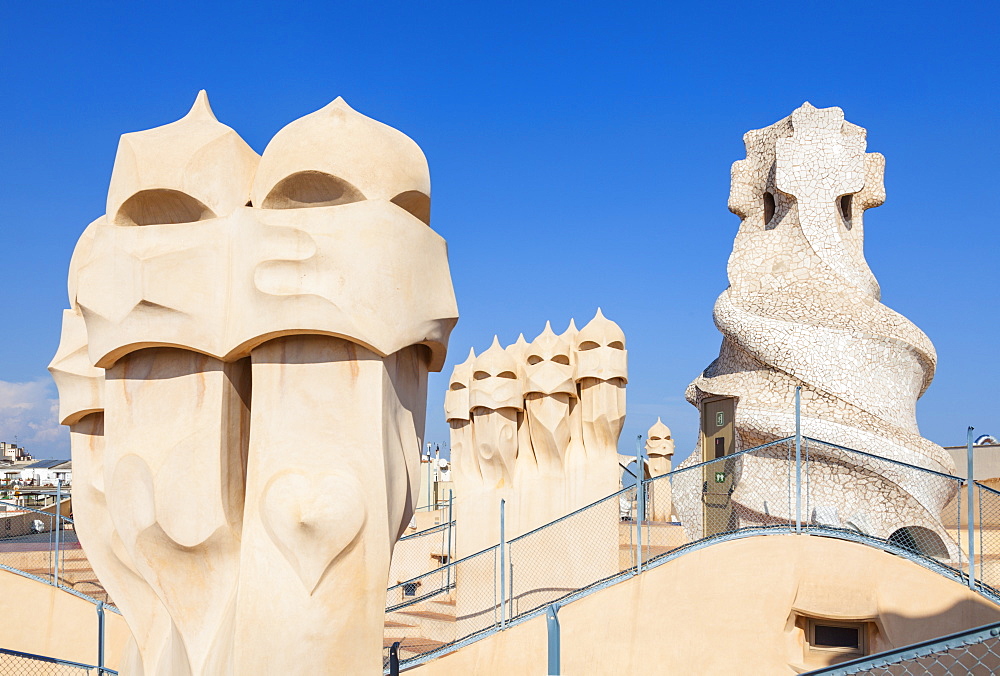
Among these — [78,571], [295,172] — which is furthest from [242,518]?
[78,571]

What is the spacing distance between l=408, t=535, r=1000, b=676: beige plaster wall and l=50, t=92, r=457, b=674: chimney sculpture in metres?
4.28

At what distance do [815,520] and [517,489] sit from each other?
4635mm

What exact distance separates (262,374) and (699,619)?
5703mm

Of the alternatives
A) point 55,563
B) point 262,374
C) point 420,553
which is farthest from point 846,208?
point 55,563

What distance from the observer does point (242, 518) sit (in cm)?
448

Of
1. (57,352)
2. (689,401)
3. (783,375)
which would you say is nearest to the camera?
(57,352)

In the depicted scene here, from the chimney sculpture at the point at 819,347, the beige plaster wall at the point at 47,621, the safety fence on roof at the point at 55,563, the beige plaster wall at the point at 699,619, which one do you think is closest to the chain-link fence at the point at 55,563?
the safety fence on roof at the point at 55,563

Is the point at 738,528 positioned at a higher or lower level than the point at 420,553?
higher

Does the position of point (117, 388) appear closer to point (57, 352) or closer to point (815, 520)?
point (57, 352)

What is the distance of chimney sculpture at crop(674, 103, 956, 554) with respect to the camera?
33.9 feet

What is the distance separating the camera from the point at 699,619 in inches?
331

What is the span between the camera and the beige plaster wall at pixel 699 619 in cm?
829

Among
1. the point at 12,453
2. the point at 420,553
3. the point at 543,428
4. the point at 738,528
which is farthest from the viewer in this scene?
the point at 12,453

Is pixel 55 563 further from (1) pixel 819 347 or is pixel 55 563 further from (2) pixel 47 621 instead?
(1) pixel 819 347
